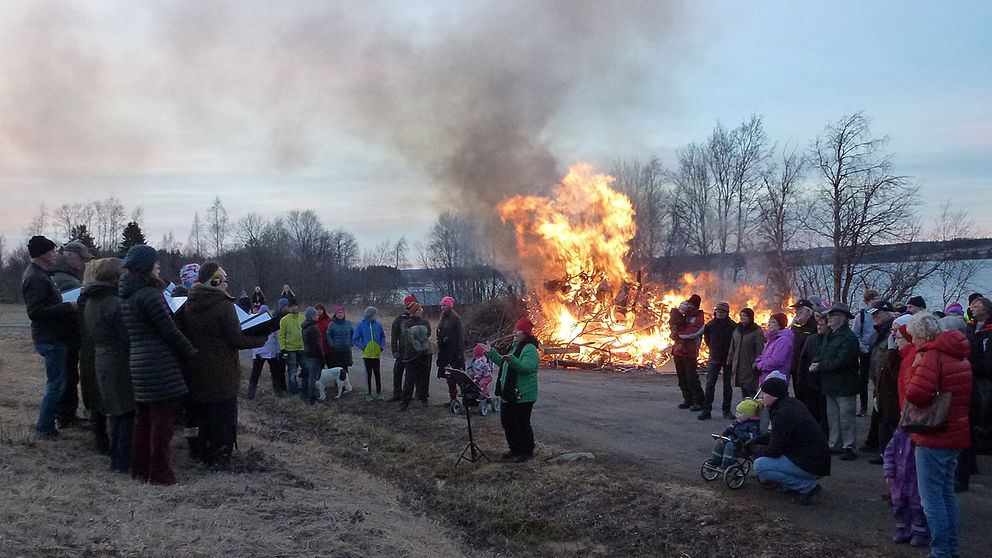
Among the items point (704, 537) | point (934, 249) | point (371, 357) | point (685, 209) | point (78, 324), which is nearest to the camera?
A: point (704, 537)

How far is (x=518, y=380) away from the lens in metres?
8.46

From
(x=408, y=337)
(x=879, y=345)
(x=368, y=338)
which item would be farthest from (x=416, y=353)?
(x=879, y=345)

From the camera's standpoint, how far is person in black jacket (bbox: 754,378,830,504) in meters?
6.66

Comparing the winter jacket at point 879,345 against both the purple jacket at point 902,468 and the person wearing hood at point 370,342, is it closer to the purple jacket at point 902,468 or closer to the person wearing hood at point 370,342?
the purple jacket at point 902,468

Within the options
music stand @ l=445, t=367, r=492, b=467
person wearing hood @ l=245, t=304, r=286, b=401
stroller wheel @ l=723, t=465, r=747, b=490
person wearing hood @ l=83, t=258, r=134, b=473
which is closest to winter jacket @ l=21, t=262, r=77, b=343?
person wearing hood @ l=83, t=258, r=134, b=473

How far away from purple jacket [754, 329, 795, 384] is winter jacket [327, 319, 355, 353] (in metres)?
8.18

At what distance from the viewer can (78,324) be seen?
6867 mm

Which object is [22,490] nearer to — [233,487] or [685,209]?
[233,487]

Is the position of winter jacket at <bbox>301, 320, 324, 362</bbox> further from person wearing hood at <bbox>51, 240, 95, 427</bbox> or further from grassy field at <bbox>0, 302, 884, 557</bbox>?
person wearing hood at <bbox>51, 240, 95, 427</bbox>

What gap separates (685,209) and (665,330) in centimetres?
2671

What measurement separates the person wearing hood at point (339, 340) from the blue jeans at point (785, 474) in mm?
9095

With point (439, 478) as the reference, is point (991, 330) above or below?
above

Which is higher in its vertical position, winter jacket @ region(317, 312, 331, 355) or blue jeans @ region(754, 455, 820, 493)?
winter jacket @ region(317, 312, 331, 355)

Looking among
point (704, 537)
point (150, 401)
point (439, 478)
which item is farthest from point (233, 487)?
point (704, 537)
